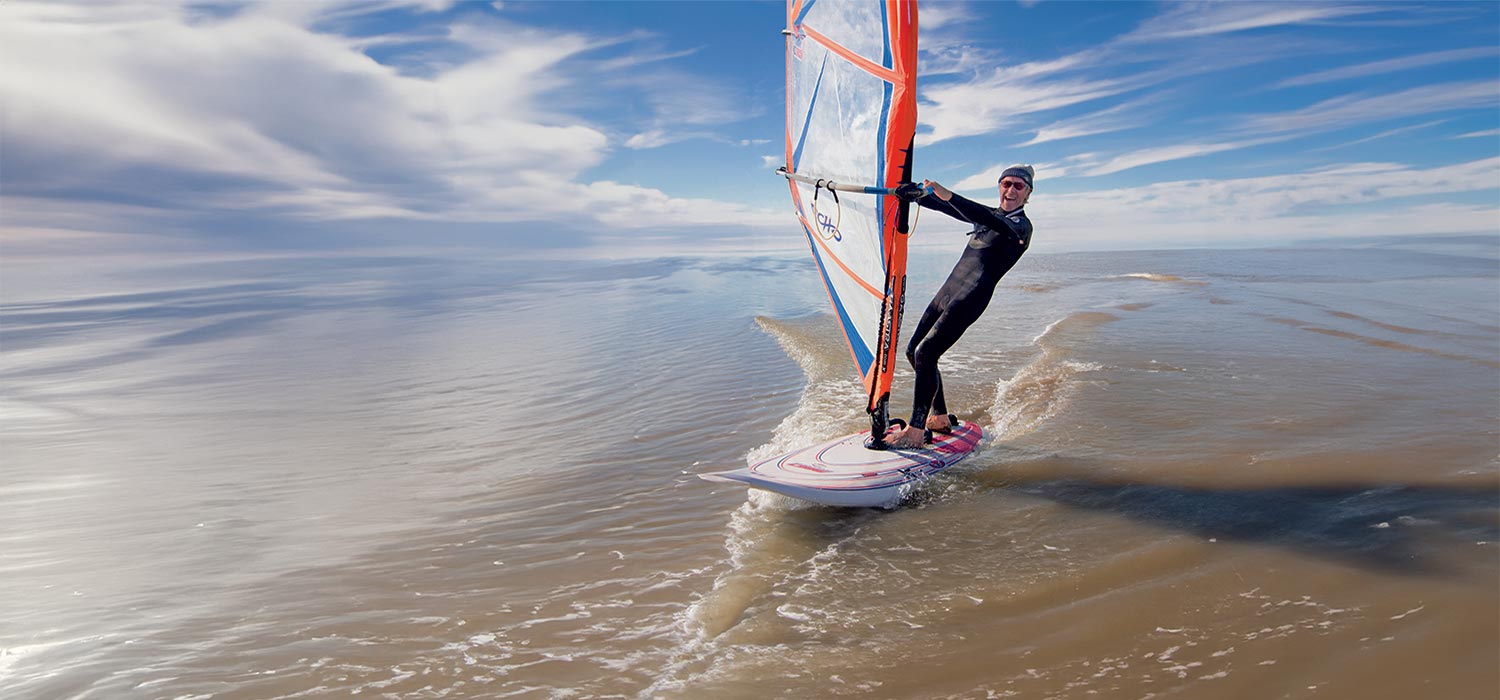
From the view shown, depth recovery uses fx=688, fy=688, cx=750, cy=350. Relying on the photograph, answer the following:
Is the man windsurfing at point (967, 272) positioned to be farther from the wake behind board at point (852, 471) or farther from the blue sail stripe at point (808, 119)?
the blue sail stripe at point (808, 119)

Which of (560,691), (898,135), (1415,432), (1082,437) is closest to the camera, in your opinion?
(560,691)

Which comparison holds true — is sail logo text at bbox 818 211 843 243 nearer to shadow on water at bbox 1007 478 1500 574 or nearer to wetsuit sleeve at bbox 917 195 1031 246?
wetsuit sleeve at bbox 917 195 1031 246

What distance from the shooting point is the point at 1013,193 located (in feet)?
19.9

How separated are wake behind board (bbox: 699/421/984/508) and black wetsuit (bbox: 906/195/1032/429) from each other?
43cm

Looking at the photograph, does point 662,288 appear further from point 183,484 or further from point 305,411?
point 183,484

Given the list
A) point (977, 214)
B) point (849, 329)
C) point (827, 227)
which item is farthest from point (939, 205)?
point (849, 329)

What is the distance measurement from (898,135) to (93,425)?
11.3 metres

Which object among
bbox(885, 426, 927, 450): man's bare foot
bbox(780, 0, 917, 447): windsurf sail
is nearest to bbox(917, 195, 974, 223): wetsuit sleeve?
bbox(780, 0, 917, 447): windsurf sail

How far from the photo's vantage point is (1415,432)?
22.4 feet

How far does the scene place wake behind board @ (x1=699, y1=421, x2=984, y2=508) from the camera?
18.1 ft

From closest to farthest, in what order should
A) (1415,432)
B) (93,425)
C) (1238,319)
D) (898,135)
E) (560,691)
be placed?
(560,691) < (898,135) < (1415,432) < (93,425) < (1238,319)

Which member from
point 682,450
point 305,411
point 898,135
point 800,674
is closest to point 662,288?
point 305,411

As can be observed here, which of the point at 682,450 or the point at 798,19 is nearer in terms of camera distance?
the point at 798,19

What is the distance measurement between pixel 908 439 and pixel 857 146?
2765mm
